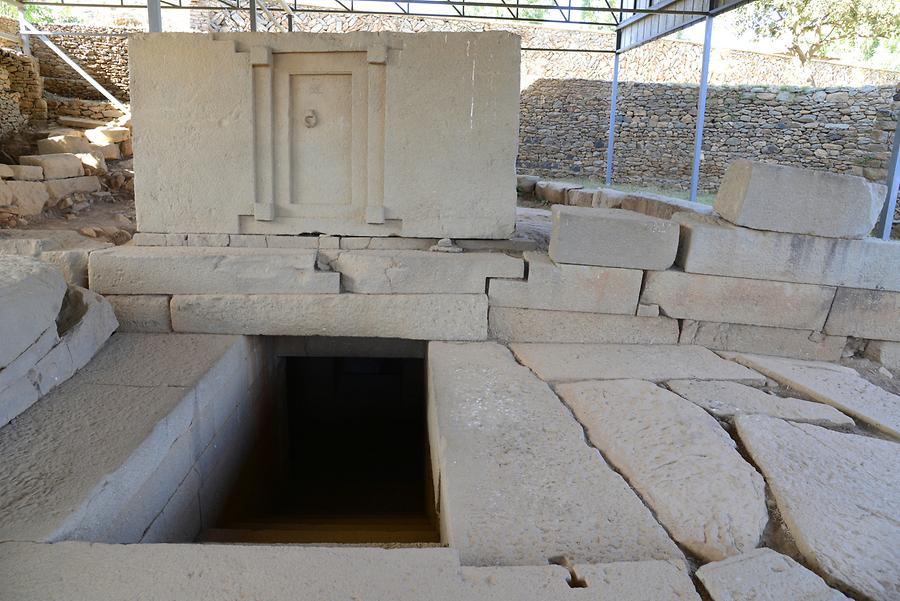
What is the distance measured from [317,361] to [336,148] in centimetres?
309

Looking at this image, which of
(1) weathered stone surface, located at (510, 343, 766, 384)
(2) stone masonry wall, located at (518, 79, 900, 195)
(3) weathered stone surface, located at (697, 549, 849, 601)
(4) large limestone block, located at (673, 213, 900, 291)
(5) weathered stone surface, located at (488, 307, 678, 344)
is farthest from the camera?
(2) stone masonry wall, located at (518, 79, 900, 195)

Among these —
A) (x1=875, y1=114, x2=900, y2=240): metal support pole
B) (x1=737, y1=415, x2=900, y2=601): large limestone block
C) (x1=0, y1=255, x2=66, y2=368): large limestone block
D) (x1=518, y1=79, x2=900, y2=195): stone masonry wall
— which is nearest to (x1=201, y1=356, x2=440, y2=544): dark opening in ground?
(x1=0, y1=255, x2=66, y2=368): large limestone block

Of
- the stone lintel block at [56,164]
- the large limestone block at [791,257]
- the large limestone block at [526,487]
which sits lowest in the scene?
the large limestone block at [526,487]

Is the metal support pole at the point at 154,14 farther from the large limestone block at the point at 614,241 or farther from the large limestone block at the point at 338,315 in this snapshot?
the large limestone block at the point at 614,241

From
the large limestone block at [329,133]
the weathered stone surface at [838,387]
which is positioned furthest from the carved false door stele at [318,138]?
the weathered stone surface at [838,387]

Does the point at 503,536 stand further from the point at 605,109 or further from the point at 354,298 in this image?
the point at 605,109

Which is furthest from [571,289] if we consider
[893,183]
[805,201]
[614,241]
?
[893,183]

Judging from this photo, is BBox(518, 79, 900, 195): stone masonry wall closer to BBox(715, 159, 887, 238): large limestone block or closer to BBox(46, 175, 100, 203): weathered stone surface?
BBox(715, 159, 887, 238): large limestone block

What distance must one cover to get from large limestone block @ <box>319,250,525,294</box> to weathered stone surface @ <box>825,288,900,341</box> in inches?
89.9

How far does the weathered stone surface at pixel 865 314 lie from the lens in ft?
13.7

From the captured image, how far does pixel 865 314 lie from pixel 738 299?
0.92m

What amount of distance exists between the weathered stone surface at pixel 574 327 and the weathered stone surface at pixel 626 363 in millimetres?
76

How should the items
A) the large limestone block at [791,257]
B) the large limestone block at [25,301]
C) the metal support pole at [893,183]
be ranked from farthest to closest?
the metal support pole at [893,183]
the large limestone block at [791,257]
the large limestone block at [25,301]

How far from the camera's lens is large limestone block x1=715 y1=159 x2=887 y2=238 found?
12.9 feet
